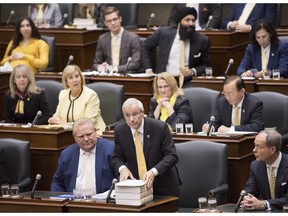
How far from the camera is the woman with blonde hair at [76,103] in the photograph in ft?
26.3

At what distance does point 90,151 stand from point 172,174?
0.58m

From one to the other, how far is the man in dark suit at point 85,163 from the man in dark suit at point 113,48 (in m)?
2.52

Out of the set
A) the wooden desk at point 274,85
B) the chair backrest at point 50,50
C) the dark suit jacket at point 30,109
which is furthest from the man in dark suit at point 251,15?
the dark suit jacket at point 30,109

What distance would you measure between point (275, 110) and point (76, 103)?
5.06 feet

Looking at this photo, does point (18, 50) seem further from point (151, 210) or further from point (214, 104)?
point (151, 210)

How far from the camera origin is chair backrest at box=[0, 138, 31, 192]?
24.1 feet

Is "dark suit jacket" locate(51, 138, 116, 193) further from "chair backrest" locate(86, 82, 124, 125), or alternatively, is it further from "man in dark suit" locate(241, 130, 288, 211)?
"chair backrest" locate(86, 82, 124, 125)

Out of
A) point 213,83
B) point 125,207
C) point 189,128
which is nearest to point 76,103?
point 189,128

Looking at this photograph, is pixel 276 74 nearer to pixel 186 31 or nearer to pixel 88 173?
pixel 186 31

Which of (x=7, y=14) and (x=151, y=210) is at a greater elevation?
(x=7, y=14)

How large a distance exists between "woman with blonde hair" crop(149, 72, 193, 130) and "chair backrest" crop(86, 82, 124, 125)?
24.0 inches

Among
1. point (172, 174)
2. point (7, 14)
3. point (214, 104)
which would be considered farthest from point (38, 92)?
point (7, 14)

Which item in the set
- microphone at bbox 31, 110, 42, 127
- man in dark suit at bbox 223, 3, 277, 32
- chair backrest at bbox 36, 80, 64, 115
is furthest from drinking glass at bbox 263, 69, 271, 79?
microphone at bbox 31, 110, 42, 127

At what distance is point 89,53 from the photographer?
33.1 ft
